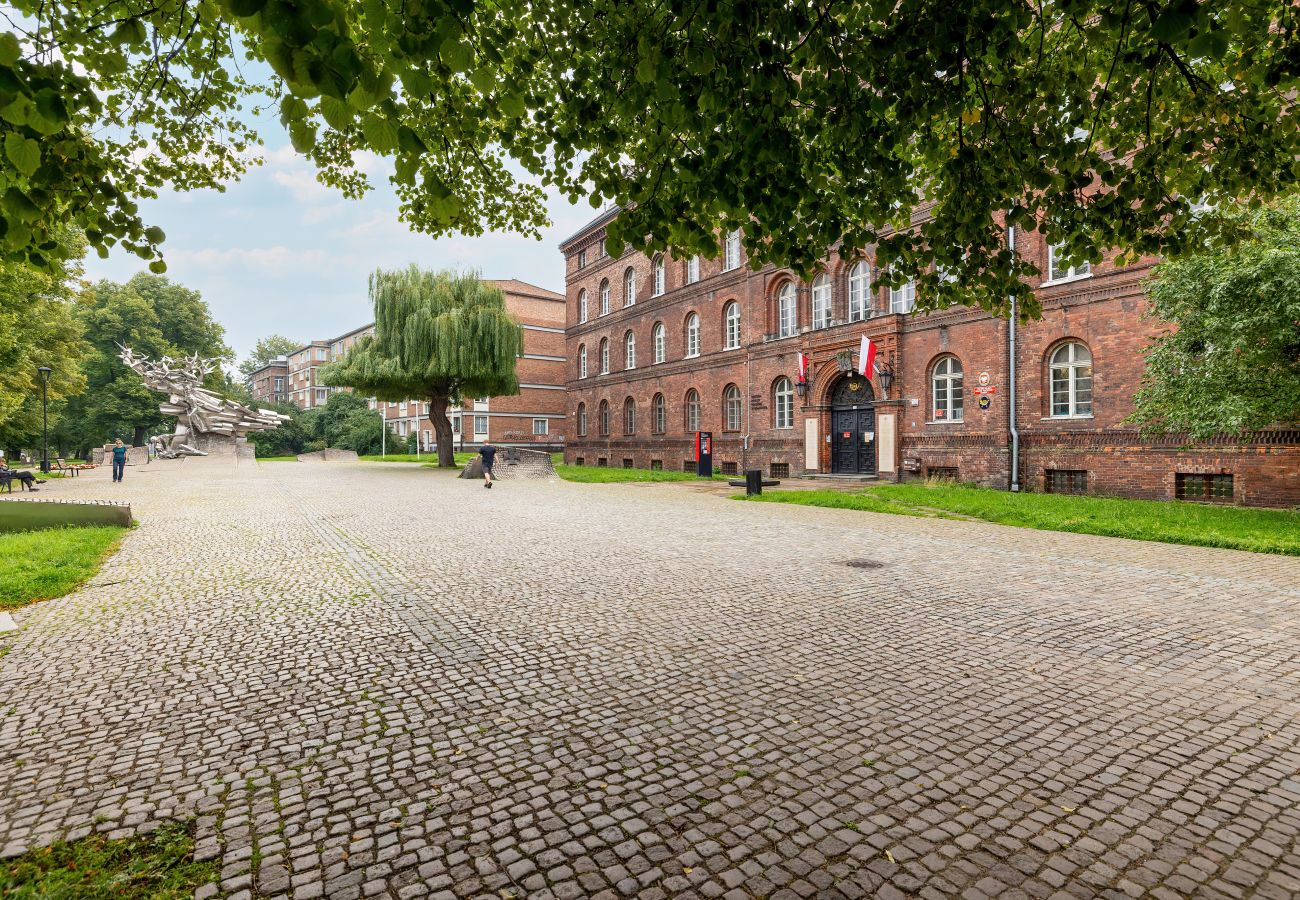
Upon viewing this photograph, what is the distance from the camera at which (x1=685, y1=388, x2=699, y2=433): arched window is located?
30.2 meters

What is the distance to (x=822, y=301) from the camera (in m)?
24.5

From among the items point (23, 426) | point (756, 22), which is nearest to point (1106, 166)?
point (756, 22)

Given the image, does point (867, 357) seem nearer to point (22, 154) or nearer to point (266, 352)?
point (22, 154)

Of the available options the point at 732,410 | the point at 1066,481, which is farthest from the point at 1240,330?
the point at 732,410

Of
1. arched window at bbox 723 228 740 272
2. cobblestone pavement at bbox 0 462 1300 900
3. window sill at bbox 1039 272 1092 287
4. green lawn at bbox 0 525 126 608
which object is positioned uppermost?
arched window at bbox 723 228 740 272

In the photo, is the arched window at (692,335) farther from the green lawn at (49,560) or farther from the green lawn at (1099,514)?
the green lawn at (49,560)

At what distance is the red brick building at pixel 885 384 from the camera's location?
52.6 feet

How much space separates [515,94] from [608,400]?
1293 inches

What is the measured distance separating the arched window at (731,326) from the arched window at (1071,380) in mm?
12723

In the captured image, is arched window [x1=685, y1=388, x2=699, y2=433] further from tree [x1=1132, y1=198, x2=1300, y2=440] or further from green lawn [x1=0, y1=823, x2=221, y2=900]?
green lawn [x1=0, y1=823, x2=221, y2=900]

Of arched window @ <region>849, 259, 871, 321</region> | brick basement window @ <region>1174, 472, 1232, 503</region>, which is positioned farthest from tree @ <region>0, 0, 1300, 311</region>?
arched window @ <region>849, 259, 871, 321</region>

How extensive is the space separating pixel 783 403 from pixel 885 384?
509cm

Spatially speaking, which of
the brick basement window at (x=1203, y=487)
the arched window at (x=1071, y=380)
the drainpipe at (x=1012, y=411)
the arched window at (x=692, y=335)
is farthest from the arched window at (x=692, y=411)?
the brick basement window at (x=1203, y=487)

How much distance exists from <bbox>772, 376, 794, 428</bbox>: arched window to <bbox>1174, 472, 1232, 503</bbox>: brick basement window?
12.4 meters
